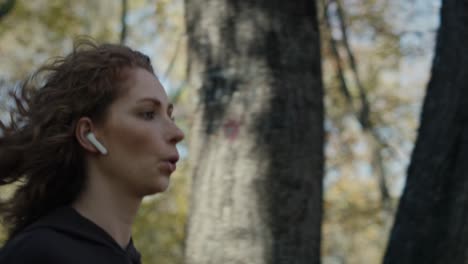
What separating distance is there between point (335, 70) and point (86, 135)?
10.4m

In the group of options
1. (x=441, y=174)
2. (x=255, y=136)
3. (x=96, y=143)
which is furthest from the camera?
(x=441, y=174)

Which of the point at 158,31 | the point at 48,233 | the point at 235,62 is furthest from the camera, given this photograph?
the point at 158,31

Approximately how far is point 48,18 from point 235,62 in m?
8.32

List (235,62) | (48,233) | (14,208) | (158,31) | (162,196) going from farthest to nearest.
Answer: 1. (162,196)
2. (158,31)
3. (235,62)
4. (14,208)
5. (48,233)

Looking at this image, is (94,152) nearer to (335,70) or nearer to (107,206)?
(107,206)

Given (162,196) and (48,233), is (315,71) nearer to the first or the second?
(48,233)

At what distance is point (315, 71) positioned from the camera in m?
3.84

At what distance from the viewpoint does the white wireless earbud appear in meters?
2.38

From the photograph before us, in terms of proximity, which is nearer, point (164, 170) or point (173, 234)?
point (164, 170)

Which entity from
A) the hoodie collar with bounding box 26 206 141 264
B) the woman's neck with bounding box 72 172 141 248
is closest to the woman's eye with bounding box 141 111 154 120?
the woman's neck with bounding box 72 172 141 248

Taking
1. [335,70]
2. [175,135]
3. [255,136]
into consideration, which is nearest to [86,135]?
[175,135]

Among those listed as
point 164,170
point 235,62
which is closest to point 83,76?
point 164,170

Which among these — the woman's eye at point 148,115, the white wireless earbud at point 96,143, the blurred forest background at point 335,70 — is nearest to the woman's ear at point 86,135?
the white wireless earbud at point 96,143

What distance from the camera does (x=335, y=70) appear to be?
1254 cm
